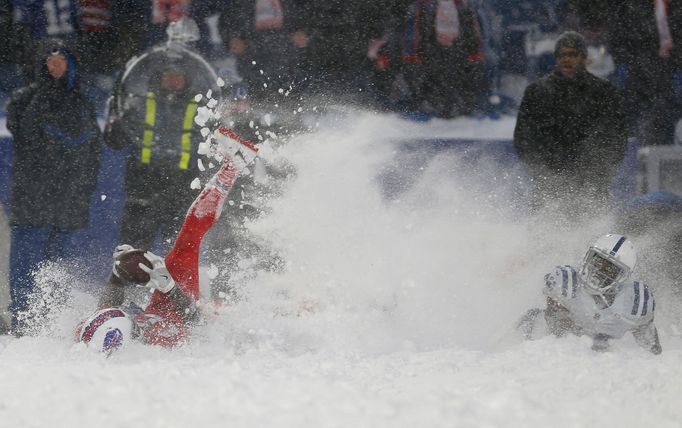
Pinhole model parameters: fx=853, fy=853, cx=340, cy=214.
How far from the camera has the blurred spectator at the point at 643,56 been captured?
20.9ft

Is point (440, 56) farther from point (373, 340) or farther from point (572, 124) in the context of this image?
point (373, 340)

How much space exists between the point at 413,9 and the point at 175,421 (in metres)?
4.18

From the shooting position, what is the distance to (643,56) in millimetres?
6375

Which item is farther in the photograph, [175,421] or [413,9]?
[413,9]

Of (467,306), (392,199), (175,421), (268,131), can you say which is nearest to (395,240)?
(392,199)

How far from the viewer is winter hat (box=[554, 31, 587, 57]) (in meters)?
5.95

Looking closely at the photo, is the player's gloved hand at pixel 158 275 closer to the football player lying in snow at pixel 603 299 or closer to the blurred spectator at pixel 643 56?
the football player lying in snow at pixel 603 299

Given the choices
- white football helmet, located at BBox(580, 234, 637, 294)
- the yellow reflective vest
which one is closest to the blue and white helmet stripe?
white football helmet, located at BBox(580, 234, 637, 294)

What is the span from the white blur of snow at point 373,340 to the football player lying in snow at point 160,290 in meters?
0.11

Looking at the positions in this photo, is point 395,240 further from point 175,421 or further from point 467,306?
point 175,421

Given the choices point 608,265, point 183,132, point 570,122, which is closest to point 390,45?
point 570,122

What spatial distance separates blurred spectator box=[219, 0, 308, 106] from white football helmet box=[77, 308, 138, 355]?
235 cm

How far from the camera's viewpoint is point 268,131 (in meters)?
6.06

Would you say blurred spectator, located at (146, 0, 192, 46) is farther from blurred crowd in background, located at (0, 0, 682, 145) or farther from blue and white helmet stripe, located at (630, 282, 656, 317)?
blue and white helmet stripe, located at (630, 282, 656, 317)
